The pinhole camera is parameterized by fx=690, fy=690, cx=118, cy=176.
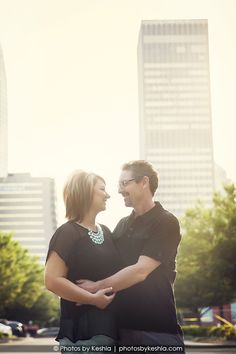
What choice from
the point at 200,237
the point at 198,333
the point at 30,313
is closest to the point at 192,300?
the point at 198,333

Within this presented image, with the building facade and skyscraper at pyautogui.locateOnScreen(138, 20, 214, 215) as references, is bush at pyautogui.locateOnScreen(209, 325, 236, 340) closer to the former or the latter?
skyscraper at pyautogui.locateOnScreen(138, 20, 214, 215)

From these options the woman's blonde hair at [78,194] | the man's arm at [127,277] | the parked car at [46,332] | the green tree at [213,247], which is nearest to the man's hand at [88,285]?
the man's arm at [127,277]

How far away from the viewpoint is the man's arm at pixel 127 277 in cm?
387

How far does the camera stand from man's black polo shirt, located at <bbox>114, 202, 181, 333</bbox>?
13.4ft

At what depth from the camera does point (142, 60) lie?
200 metres

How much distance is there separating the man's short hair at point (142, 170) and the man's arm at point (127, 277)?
0.51 metres

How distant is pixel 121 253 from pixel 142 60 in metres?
199

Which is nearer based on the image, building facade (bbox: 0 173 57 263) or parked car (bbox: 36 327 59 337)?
parked car (bbox: 36 327 59 337)

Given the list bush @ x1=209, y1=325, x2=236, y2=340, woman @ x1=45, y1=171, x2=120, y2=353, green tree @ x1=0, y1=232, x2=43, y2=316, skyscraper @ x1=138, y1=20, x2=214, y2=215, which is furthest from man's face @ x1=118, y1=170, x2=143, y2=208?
skyscraper @ x1=138, y1=20, x2=214, y2=215

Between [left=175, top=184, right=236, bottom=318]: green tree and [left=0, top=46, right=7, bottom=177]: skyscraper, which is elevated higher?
[left=0, top=46, right=7, bottom=177]: skyscraper

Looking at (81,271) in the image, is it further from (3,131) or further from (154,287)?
(3,131)

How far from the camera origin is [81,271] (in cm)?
390

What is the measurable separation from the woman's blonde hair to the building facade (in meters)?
171

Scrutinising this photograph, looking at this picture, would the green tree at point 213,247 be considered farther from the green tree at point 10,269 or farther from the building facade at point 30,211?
the building facade at point 30,211
